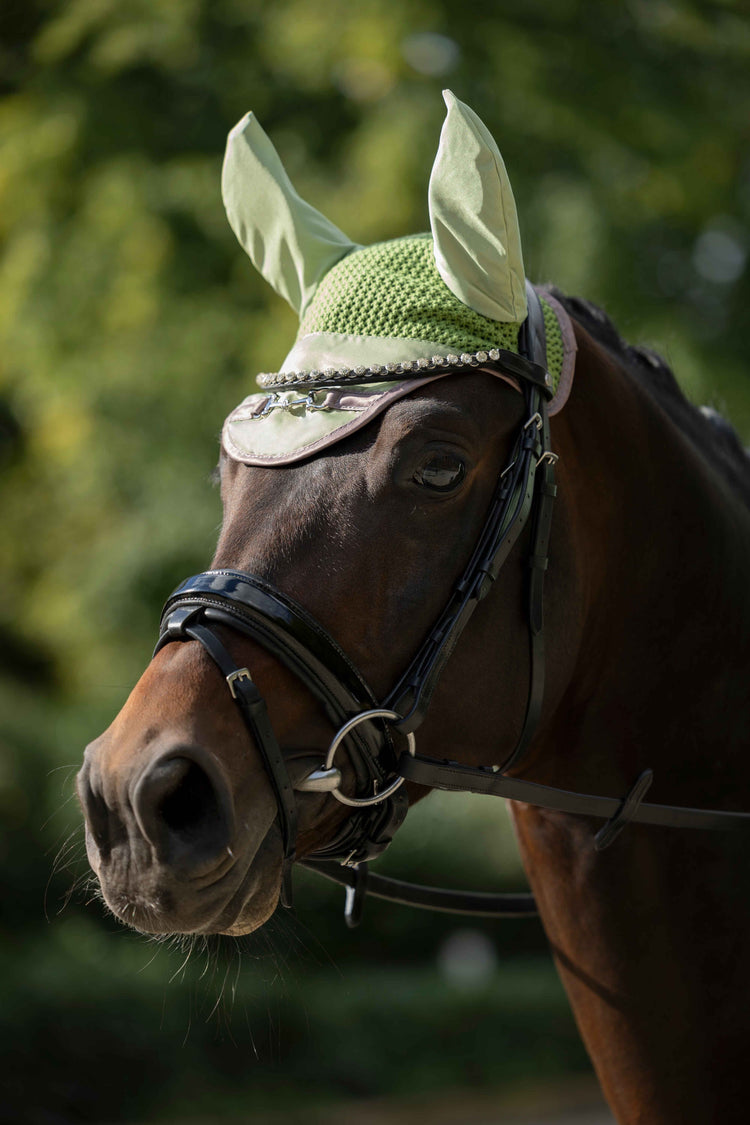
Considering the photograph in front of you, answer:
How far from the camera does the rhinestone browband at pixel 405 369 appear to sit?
1.96m

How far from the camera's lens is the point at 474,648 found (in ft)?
6.42


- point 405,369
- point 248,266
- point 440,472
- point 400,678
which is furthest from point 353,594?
point 248,266

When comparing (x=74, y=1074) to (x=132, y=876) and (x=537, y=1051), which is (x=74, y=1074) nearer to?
(x=537, y=1051)

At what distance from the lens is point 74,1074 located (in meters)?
6.57

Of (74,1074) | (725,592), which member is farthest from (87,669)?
(725,592)

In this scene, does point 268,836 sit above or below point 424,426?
below

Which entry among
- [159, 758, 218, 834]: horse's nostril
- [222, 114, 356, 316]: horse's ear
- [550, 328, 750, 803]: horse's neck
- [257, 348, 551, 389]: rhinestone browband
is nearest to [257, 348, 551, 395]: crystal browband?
[257, 348, 551, 389]: rhinestone browband

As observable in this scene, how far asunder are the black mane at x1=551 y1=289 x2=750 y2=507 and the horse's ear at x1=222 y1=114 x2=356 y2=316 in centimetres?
55

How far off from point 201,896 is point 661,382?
1.56m

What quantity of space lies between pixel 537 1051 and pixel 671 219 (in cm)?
603

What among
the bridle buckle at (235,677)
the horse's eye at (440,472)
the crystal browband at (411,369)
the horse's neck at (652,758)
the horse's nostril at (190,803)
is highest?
the crystal browband at (411,369)

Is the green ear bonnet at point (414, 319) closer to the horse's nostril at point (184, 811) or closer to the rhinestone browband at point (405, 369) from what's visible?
the rhinestone browband at point (405, 369)

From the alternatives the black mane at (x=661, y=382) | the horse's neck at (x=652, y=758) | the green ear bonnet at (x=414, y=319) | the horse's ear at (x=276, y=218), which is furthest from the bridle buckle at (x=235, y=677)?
the black mane at (x=661, y=382)

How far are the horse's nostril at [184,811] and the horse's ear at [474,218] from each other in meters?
1.03
